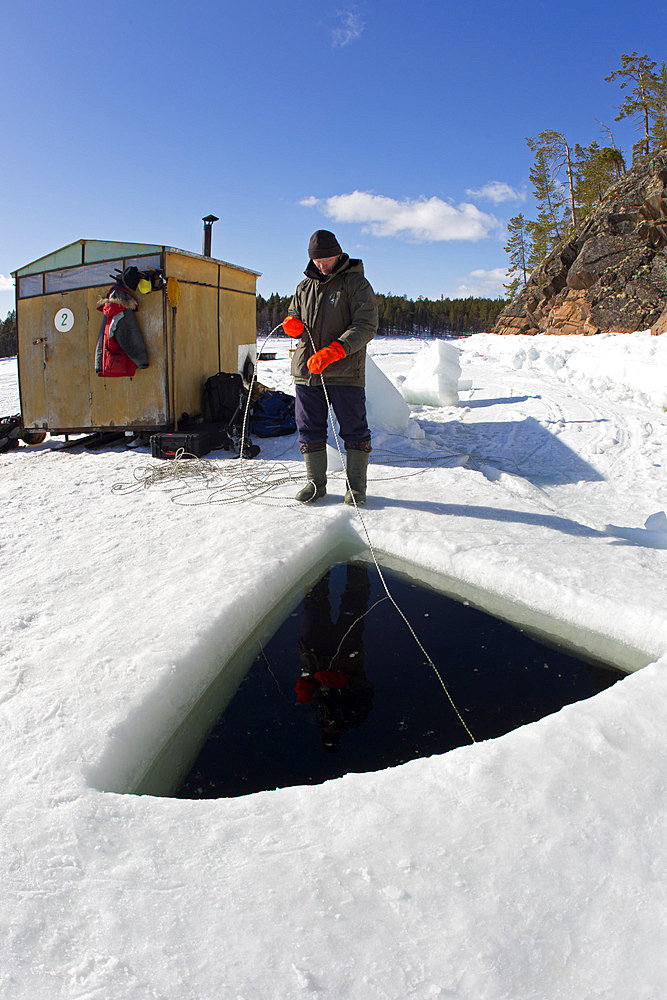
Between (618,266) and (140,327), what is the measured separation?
19426mm

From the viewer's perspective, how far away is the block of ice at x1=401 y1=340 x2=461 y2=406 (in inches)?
370

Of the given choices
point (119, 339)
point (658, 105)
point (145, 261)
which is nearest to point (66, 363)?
point (119, 339)

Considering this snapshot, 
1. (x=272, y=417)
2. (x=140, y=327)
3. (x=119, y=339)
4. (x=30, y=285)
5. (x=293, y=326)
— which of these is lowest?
(x=272, y=417)

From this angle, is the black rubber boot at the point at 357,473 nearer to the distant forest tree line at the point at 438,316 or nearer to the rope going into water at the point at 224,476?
the rope going into water at the point at 224,476

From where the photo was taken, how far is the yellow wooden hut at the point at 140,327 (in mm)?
6129

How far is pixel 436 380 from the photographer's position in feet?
30.9

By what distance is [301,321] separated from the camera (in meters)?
3.93

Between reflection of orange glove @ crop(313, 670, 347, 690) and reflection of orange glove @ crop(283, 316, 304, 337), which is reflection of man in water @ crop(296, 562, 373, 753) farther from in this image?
reflection of orange glove @ crop(283, 316, 304, 337)

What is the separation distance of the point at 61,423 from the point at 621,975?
7.29m

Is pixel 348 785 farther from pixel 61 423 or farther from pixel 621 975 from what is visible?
pixel 61 423

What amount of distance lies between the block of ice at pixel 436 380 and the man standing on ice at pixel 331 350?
5.68 metres

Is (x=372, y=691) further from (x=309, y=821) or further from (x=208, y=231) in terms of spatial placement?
(x=208, y=231)

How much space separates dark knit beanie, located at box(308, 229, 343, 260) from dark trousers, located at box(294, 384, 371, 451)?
0.83 m

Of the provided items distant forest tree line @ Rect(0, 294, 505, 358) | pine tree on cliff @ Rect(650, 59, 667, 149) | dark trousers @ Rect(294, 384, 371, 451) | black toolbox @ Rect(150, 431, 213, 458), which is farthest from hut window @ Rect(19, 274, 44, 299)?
distant forest tree line @ Rect(0, 294, 505, 358)
